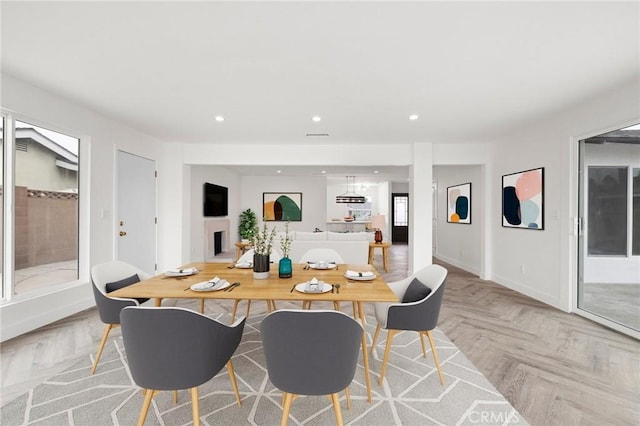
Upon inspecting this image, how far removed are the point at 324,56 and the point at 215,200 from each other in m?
5.83

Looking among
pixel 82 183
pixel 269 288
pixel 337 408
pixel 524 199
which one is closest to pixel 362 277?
pixel 269 288

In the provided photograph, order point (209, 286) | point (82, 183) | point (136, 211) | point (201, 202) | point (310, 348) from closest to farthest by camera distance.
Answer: point (310, 348) < point (209, 286) < point (82, 183) < point (136, 211) < point (201, 202)

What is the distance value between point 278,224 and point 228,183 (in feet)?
6.63

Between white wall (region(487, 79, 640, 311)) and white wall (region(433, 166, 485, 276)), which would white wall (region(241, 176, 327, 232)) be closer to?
white wall (region(433, 166, 485, 276))

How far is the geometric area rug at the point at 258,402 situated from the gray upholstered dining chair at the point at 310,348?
528mm

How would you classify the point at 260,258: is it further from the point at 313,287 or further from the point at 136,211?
the point at 136,211

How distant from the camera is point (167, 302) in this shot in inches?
149

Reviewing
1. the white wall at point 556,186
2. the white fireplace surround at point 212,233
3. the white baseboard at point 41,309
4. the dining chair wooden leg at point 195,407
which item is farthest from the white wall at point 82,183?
the white wall at point 556,186

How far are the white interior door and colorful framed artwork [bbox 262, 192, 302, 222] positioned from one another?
457 cm

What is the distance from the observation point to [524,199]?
4.38 metres

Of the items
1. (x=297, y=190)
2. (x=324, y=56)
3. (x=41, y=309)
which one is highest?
(x=324, y=56)

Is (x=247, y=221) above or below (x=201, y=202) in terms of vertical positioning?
below

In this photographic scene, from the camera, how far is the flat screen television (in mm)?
7074

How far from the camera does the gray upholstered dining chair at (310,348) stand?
1312mm
